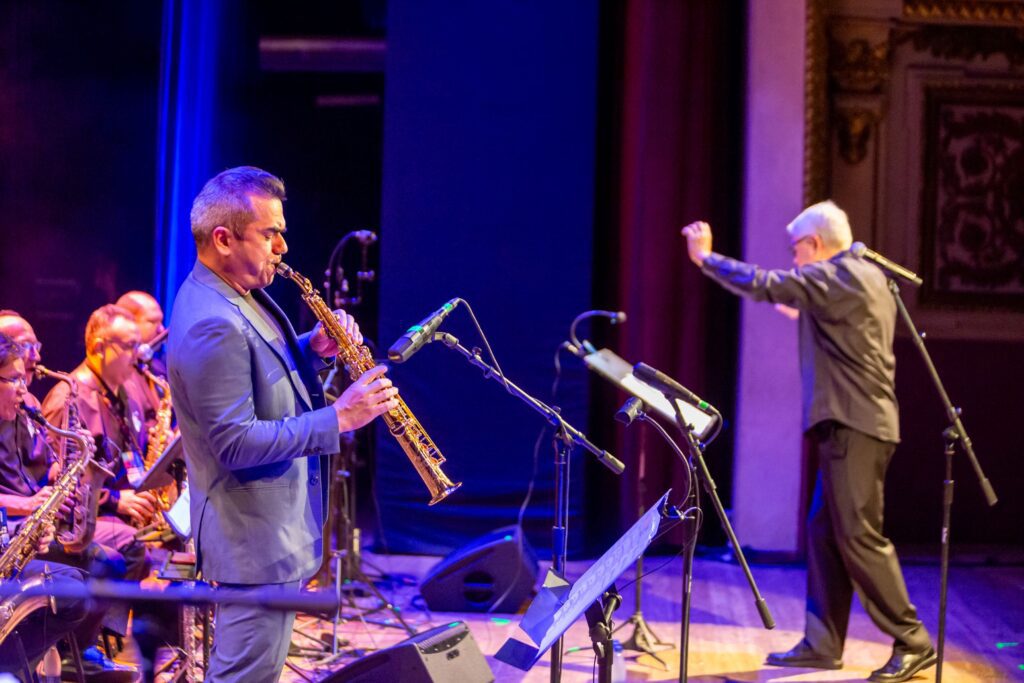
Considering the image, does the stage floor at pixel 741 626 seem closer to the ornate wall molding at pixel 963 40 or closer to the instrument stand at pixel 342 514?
the instrument stand at pixel 342 514

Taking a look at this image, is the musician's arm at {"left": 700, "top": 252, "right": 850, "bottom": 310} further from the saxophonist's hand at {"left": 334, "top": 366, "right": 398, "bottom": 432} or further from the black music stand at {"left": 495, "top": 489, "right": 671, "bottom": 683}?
the saxophonist's hand at {"left": 334, "top": 366, "right": 398, "bottom": 432}

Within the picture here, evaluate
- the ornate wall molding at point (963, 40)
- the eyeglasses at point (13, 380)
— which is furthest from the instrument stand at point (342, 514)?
the ornate wall molding at point (963, 40)

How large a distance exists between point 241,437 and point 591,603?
1004mm

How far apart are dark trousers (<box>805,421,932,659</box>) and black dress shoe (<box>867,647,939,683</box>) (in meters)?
0.03

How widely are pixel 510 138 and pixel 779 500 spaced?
2813 mm

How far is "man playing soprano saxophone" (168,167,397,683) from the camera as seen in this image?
3.07 metres

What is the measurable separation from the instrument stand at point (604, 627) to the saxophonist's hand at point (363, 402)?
0.84 meters

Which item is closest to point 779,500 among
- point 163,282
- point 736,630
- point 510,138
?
point 736,630

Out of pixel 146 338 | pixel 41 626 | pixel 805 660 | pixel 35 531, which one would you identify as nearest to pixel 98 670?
pixel 41 626

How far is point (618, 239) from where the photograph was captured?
7.44 meters

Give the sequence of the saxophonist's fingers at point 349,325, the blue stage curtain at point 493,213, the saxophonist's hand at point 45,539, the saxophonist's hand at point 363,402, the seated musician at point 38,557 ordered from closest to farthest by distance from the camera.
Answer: the saxophonist's hand at point 363,402, the saxophonist's fingers at point 349,325, the seated musician at point 38,557, the saxophonist's hand at point 45,539, the blue stage curtain at point 493,213

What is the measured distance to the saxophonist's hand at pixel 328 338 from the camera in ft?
12.1

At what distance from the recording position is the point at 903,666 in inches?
199

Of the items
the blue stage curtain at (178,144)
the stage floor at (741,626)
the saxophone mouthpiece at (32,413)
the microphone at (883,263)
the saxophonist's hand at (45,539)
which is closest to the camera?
the saxophonist's hand at (45,539)
